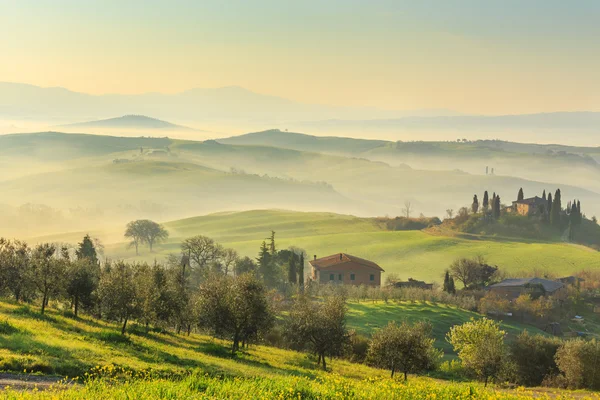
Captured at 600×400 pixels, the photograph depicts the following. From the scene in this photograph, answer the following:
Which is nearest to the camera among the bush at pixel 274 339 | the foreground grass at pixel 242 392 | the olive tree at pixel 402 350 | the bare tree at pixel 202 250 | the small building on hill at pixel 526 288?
the foreground grass at pixel 242 392

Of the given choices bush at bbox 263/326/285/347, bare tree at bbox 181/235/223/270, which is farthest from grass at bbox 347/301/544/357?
bare tree at bbox 181/235/223/270

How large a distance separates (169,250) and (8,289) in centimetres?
13138

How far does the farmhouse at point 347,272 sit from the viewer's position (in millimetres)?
140625

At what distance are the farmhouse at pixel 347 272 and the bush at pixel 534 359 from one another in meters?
81.7

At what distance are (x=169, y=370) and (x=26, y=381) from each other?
746cm

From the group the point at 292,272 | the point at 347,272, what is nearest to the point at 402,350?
the point at 292,272

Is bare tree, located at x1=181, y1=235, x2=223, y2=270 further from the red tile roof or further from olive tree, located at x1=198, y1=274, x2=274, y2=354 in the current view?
olive tree, located at x1=198, y1=274, x2=274, y2=354

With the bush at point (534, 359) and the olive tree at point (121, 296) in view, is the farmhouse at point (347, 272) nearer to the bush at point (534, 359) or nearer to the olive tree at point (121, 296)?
the bush at point (534, 359)

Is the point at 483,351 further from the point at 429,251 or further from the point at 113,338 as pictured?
the point at 429,251

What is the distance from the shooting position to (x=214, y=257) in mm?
125625

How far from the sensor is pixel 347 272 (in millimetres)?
141125

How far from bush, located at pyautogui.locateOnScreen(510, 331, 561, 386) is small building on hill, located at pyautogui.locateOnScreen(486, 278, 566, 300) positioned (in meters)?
64.0

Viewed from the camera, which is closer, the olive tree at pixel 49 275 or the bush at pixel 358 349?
the olive tree at pixel 49 275

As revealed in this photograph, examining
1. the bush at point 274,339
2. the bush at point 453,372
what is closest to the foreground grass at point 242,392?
the bush at point 453,372
